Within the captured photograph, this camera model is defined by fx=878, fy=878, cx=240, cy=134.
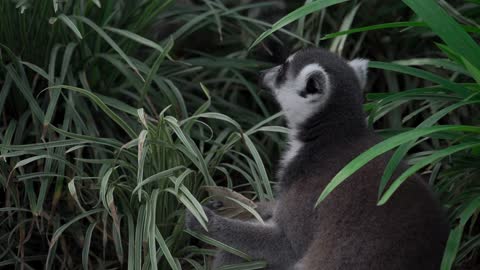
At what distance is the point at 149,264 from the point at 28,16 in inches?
65.4

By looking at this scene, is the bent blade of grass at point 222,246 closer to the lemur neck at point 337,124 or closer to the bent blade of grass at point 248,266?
the bent blade of grass at point 248,266

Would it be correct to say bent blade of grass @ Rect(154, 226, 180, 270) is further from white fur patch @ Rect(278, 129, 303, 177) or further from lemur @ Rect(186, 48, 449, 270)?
white fur patch @ Rect(278, 129, 303, 177)

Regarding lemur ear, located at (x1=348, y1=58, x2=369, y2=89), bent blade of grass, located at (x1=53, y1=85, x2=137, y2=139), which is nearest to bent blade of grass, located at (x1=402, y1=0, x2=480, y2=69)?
lemur ear, located at (x1=348, y1=58, x2=369, y2=89)

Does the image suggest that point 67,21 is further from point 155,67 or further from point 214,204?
point 214,204

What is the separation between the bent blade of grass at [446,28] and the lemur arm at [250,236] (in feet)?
3.57

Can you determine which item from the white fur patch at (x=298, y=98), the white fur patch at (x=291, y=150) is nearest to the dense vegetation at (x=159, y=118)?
the white fur patch at (x=298, y=98)

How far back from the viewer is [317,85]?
3.80 meters

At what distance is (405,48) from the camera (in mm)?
5820

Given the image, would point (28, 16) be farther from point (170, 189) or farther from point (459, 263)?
point (459, 263)

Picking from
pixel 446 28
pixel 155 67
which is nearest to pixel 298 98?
pixel 446 28

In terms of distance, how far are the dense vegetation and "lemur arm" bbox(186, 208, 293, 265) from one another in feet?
0.24

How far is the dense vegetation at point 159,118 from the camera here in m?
3.89

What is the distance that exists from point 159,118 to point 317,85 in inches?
30.0

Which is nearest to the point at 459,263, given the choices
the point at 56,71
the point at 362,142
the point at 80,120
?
the point at 362,142
